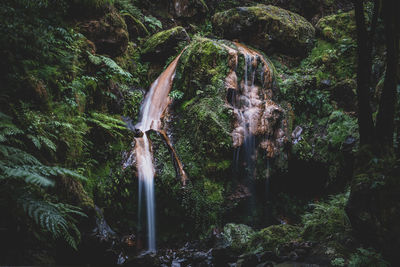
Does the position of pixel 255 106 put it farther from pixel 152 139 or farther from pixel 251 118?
pixel 152 139

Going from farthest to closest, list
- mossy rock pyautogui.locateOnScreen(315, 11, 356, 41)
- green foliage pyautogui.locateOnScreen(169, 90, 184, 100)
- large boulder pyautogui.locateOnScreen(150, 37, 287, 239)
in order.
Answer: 1. mossy rock pyautogui.locateOnScreen(315, 11, 356, 41)
2. green foliage pyautogui.locateOnScreen(169, 90, 184, 100)
3. large boulder pyautogui.locateOnScreen(150, 37, 287, 239)

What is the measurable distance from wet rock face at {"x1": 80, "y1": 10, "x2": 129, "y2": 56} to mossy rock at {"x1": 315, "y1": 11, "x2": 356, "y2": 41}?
30.9ft

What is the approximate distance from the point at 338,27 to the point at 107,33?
34.4 ft

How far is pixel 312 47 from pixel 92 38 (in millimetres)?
9882

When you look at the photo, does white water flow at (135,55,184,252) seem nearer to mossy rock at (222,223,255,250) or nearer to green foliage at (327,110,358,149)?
mossy rock at (222,223,255,250)

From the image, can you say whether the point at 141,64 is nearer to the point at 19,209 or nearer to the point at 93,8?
the point at 93,8

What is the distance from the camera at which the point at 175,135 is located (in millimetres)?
7957

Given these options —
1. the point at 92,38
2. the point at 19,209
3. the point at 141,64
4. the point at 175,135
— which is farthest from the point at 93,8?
the point at 19,209

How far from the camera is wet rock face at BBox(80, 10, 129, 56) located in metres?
7.73

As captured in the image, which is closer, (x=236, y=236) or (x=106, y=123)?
(x=236, y=236)

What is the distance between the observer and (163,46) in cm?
1111

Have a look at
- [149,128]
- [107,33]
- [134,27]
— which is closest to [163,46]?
[134,27]

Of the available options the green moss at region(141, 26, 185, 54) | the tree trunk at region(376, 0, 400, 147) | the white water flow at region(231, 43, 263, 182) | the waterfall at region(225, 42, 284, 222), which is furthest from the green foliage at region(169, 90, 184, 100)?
the tree trunk at region(376, 0, 400, 147)

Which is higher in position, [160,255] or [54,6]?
[54,6]
